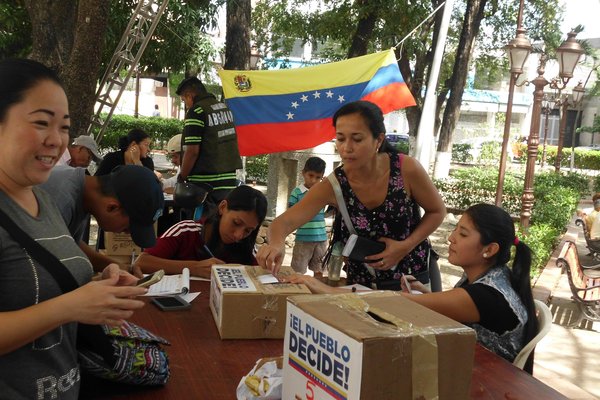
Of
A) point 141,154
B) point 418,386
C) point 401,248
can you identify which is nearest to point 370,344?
point 418,386

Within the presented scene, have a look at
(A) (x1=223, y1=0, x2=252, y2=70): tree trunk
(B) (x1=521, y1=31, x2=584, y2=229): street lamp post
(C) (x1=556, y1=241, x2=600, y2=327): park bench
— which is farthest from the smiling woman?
(B) (x1=521, y1=31, x2=584, y2=229): street lamp post

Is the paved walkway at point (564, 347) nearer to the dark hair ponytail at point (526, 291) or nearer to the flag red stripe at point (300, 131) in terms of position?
the dark hair ponytail at point (526, 291)

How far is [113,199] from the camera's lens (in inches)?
71.2

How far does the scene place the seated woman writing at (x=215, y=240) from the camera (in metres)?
2.65

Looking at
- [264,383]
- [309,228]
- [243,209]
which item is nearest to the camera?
[264,383]

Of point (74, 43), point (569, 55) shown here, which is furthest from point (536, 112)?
point (74, 43)

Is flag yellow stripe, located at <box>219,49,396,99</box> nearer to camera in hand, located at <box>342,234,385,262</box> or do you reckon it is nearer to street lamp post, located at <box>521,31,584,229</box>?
street lamp post, located at <box>521,31,584,229</box>

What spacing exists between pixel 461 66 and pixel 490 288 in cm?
1275

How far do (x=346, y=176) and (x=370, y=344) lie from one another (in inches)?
63.5

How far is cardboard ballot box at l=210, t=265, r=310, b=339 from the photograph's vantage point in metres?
1.84

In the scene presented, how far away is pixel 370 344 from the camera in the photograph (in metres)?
1.07

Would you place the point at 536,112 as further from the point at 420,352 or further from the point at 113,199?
the point at 420,352

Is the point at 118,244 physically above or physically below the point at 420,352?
below

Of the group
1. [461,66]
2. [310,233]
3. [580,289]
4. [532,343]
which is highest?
[461,66]
